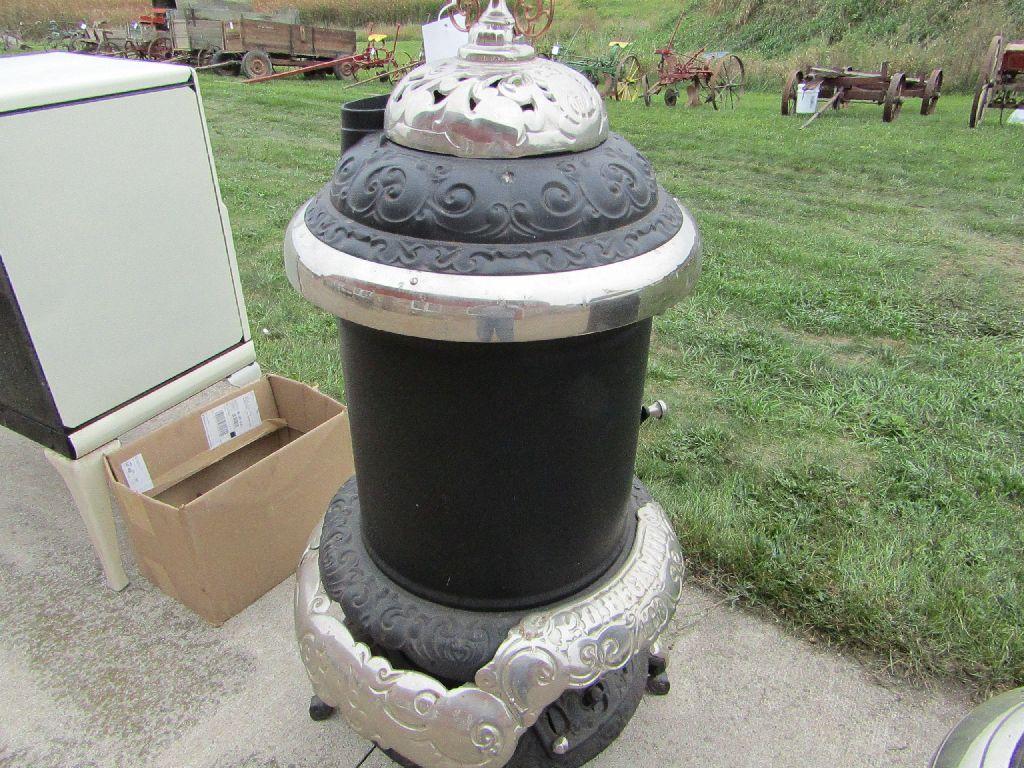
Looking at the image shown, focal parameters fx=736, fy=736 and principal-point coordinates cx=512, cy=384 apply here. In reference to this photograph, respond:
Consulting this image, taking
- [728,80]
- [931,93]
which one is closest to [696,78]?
[728,80]

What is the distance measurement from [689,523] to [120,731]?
154 cm

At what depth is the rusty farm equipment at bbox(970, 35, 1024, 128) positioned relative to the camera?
721 cm

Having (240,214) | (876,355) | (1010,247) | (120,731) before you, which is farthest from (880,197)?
(120,731)

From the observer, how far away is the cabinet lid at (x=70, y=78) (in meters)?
1.57

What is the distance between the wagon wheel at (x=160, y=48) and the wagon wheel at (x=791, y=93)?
10.5 metres

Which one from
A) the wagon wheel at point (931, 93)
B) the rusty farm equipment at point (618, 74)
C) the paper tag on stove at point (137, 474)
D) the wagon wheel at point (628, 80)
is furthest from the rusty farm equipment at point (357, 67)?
the paper tag on stove at point (137, 474)

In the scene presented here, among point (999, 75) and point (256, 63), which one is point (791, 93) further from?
point (256, 63)

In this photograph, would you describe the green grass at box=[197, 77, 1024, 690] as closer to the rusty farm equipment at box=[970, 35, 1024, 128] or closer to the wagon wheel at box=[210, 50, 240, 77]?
the rusty farm equipment at box=[970, 35, 1024, 128]

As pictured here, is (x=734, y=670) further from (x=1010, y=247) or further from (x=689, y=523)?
(x=1010, y=247)

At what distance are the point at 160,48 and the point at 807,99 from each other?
10980 millimetres

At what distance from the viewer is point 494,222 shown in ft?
3.43

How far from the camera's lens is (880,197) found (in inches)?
205

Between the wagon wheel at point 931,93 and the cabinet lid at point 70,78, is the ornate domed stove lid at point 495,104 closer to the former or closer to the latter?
the cabinet lid at point 70,78

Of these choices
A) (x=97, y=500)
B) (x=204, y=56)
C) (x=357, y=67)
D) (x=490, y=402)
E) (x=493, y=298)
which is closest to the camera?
(x=493, y=298)
